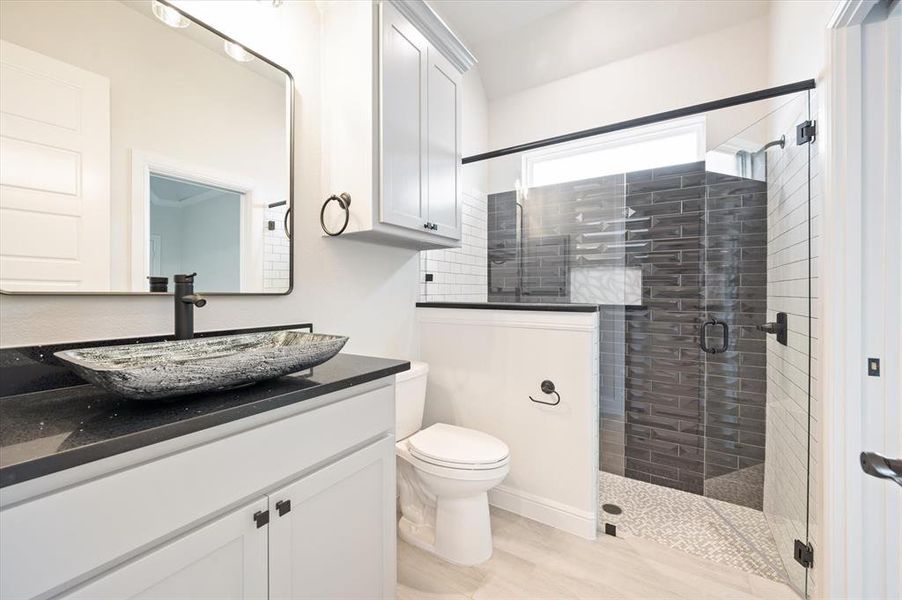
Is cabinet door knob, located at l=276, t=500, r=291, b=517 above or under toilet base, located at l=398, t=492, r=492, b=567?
above

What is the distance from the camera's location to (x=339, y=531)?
42.3 inches

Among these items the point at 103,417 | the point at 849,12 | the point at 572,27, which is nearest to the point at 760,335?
the point at 849,12

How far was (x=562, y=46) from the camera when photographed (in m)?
2.73

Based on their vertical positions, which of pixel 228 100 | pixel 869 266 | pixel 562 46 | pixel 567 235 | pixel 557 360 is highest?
pixel 562 46

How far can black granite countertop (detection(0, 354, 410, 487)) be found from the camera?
587 millimetres

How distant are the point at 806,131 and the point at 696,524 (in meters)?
1.89

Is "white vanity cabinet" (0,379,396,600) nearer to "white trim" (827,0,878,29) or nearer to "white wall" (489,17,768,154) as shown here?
"white trim" (827,0,878,29)

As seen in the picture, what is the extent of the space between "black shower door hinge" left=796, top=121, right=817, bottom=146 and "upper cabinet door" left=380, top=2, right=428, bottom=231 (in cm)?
152

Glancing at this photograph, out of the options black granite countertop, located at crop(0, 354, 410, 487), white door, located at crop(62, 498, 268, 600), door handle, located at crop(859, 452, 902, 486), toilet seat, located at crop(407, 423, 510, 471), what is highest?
black granite countertop, located at crop(0, 354, 410, 487)

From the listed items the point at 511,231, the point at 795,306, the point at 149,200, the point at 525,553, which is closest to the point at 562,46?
the point at 511,231

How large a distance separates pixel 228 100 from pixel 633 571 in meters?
2.49

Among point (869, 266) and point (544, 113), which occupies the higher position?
point (544, 113)

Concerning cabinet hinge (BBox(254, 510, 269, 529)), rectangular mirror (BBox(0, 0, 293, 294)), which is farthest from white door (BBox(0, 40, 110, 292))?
cabinet hinge (BBox(254, 510, 269, 529))

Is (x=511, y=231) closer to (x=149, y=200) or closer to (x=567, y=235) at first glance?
(x=567, y=235)
